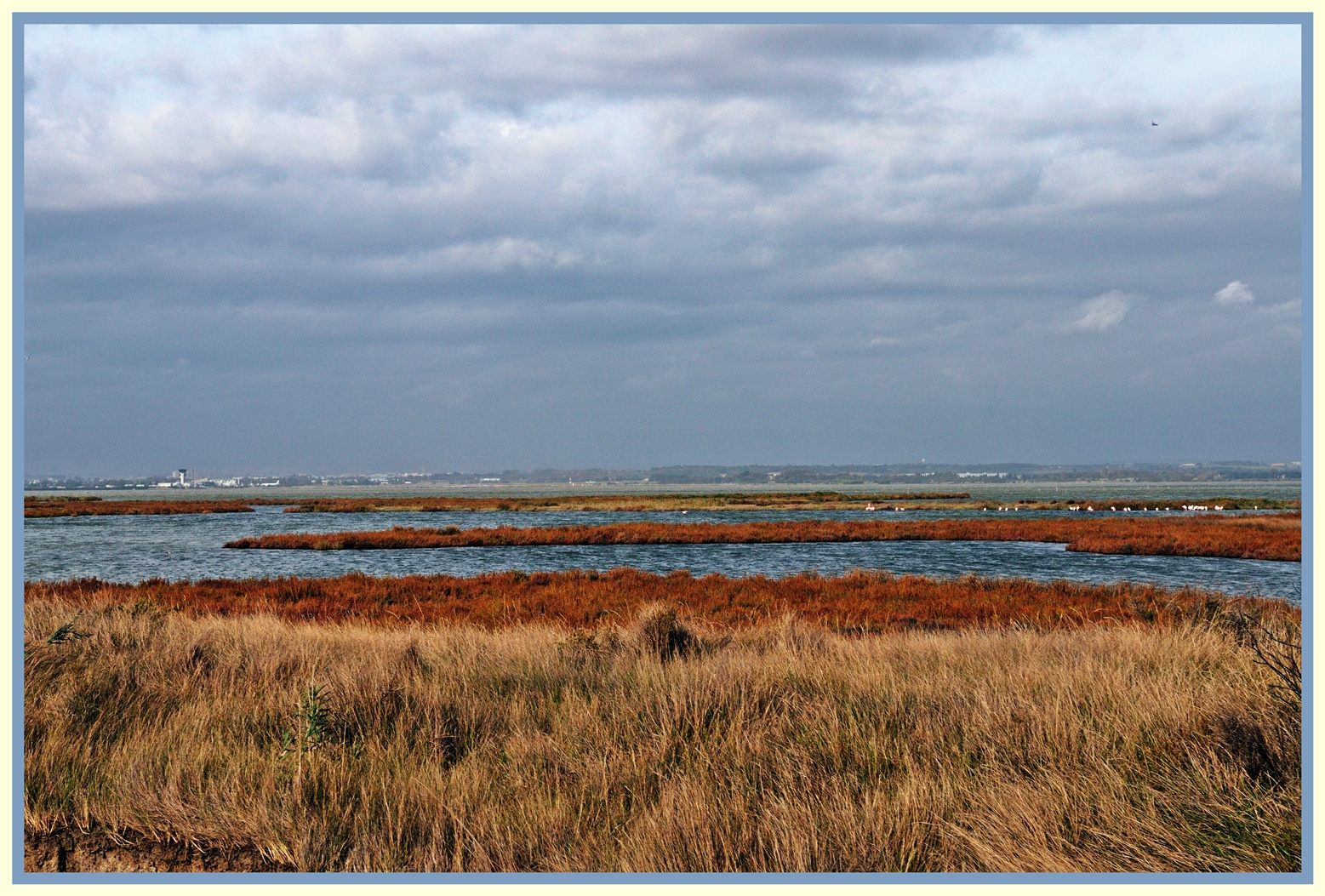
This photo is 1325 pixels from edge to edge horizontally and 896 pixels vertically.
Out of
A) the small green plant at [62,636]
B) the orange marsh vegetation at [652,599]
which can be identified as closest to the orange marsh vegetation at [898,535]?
the orange marsh vegetation at [652,599]

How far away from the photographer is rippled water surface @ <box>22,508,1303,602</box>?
102ft

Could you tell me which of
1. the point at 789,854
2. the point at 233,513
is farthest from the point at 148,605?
the point at 233,513

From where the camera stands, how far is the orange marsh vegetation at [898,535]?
4047cm

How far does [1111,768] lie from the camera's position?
16.8 ft

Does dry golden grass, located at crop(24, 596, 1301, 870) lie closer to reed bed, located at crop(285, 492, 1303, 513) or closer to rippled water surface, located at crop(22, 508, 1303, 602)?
rippled water surface, located at crop(22, 508, 1303, 602)

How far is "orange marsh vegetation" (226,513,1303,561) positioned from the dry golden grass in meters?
36.8

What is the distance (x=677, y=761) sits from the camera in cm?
568

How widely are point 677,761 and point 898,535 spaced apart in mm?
46597

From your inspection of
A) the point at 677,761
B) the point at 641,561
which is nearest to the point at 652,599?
the point at 677,761

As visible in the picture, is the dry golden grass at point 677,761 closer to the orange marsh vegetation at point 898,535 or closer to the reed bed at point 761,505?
the orange marsh vegetation at point 898,535

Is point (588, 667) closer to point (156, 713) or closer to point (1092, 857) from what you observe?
point (156, 713)

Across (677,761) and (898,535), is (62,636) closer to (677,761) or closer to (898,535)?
(677,761)

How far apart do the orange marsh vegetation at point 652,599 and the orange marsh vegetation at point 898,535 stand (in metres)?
17.6

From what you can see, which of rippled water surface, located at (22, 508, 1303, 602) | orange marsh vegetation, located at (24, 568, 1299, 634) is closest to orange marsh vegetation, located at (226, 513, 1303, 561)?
rippled water surface, located at (22, 508, 1303, 602)
